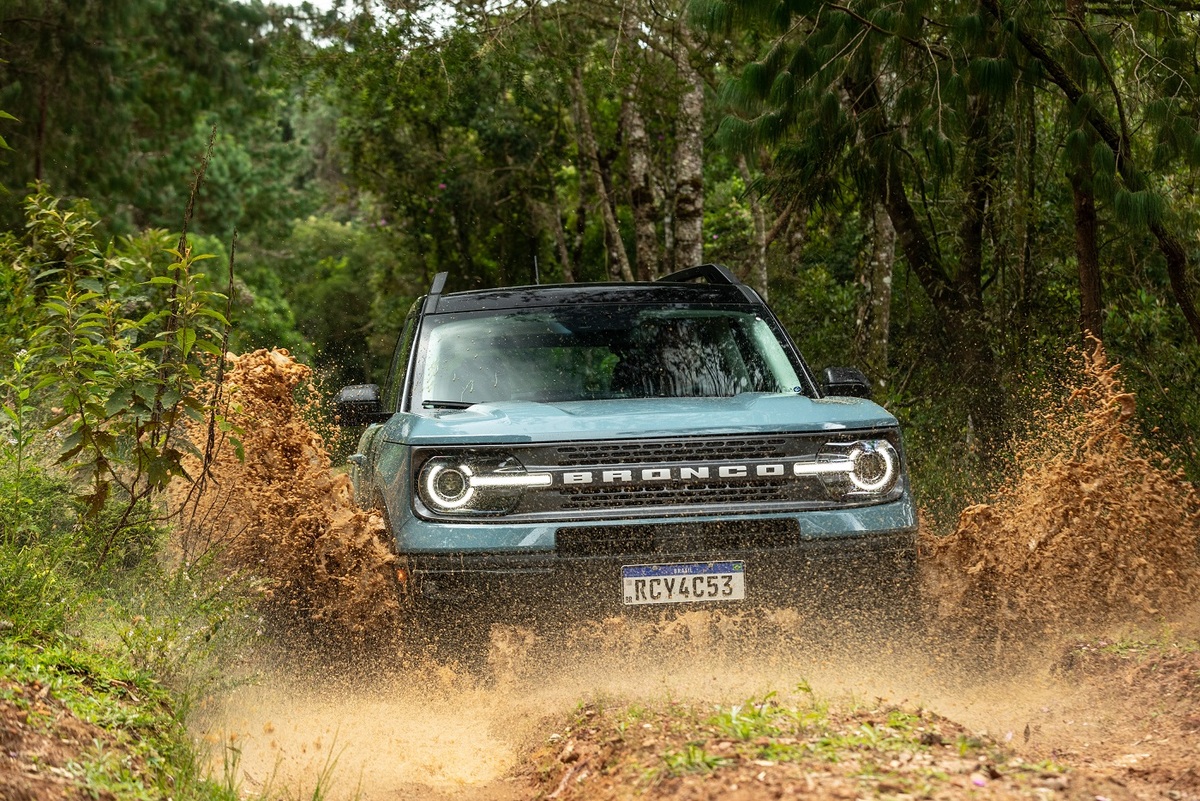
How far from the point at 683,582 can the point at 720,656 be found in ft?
1.14

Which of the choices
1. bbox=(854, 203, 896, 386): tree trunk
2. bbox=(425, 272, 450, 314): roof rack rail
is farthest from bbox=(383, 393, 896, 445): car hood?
bbox=(854, 203, 896, 386): tree trunk

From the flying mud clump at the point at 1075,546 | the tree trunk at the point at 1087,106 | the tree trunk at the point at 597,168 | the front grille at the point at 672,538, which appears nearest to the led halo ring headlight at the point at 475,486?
the front grille at the point at 672,538

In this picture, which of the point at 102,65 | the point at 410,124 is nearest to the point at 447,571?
the point at 102,65

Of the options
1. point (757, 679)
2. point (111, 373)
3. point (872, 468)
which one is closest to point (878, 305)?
point (872, 468)

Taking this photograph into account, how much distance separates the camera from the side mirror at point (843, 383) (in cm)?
665

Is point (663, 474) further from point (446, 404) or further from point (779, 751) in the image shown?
point (779, 751)

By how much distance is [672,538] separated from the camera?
208 inches

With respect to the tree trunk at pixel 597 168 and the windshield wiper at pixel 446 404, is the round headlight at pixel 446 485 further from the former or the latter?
the tree trunk at pixel 597 168

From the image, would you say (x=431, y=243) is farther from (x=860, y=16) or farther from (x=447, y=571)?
(x=447, y=571)

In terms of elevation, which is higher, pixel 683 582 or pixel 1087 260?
pixel 1087 260

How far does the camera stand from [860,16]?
8.39 meters

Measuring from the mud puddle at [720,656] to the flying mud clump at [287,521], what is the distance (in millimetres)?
11

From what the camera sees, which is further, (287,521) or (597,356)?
(597,356)

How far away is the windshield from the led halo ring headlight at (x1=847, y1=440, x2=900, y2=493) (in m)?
Answer: 1.18
